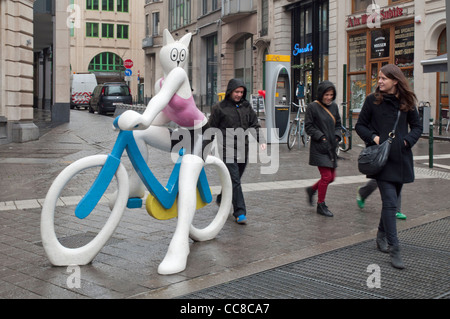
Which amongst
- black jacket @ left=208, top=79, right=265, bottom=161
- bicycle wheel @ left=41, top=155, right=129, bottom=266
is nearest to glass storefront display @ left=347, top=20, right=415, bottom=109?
black jacket @ left=208, top=79, right=265, bottom=161

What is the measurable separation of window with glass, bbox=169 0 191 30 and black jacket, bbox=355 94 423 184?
50.3 metres

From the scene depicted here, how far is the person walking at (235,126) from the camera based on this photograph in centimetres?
665

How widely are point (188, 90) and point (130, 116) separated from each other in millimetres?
773

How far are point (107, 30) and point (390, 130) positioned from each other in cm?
7456

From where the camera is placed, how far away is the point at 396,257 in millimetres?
4914

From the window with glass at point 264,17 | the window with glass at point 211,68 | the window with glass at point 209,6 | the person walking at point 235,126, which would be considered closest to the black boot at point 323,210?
the person walking at point 235,126

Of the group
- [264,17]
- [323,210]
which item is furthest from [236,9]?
[323,210]

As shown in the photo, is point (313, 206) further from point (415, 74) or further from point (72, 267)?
point (415, 74)

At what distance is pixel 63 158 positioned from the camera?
41.5 feet

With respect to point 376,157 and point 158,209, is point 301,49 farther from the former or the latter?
point 158,209

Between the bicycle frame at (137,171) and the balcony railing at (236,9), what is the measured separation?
35.2 metres

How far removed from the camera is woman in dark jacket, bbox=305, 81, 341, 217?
7156mm

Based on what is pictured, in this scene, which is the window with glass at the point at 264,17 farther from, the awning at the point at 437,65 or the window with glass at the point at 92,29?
the window with glass at the point at 92,29

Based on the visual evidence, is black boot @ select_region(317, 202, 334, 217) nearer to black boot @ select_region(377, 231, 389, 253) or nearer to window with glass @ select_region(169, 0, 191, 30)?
black boot @ select_region(377, 231, 389, 253)
